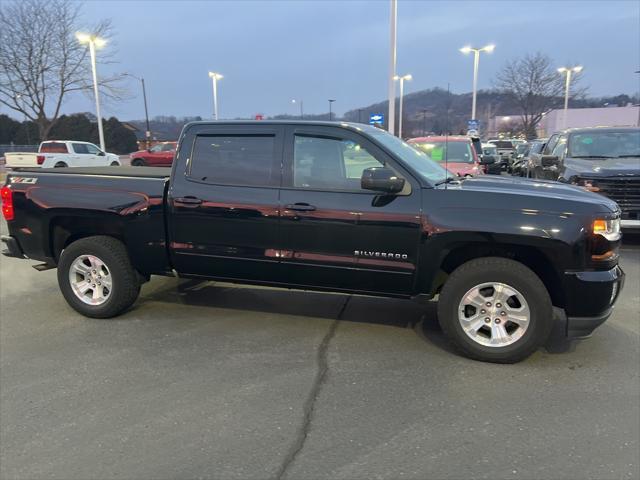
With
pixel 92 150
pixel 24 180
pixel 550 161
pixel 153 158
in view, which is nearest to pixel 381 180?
pixel 24 180

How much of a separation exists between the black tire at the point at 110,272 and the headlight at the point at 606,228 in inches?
159

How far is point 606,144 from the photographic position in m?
9.10

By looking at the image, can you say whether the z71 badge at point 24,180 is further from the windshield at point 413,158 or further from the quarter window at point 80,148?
the quarter window at point 80,148

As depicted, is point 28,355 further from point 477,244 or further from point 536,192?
point 536,192

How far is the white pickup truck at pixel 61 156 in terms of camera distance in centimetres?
2317

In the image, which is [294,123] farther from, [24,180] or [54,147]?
[54,147]

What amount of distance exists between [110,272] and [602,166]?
7.27 m

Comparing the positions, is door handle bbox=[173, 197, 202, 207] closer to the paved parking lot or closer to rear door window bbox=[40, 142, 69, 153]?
the paved parking lot

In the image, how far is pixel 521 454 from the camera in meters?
2.89

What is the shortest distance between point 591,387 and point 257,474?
7.97ft

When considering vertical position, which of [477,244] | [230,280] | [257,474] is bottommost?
[257,474]

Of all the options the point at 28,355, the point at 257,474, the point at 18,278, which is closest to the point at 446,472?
the point at 257,474

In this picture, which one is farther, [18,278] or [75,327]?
[18,278]

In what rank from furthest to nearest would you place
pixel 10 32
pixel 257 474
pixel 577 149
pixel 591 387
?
pixel 10 32, pixel 577 149, pixel 591 387, pixel 257 474
